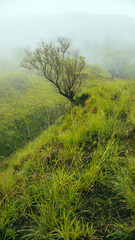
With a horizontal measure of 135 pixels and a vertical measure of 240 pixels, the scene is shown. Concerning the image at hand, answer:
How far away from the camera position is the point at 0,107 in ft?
79.0

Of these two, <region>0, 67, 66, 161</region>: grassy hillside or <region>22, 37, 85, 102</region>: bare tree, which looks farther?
<region>0, 67, 66, 161</region>: grassy hillside

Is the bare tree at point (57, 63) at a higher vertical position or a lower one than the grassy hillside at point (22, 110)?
higher

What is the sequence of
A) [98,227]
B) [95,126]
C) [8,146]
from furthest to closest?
[8,146] < [95,126] < [98,227]

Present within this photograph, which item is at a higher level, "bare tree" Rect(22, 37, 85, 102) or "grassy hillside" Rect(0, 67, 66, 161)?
"bare tree" Rect(22, 37, 85, 102)

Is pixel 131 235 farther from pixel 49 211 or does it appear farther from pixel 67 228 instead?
pixel 49 211

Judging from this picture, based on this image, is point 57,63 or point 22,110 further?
point 22,110

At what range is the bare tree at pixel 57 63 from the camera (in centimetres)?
1394

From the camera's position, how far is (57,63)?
14203 mm

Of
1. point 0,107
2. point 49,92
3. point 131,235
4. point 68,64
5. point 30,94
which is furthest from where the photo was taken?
point 49,92

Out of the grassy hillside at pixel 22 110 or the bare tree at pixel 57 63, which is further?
the grassy hillside at pixel 22 110

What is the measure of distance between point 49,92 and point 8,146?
22.2m

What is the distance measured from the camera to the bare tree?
13.9m

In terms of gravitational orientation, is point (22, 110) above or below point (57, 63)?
below

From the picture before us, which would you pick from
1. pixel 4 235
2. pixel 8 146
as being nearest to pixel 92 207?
pixel 4 235
